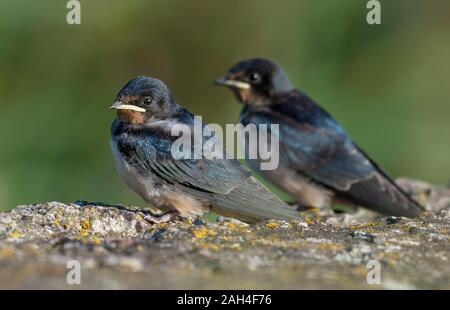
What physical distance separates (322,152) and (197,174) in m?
1.91

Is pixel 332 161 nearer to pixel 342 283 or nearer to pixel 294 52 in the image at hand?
pixel 294 52

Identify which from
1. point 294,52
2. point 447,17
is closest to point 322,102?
point 294,52

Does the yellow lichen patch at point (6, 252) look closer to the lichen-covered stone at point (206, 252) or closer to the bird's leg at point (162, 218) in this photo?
the lichen-covered stone at point (206, 252)

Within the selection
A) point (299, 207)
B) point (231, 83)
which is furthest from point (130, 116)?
point (231, 83)

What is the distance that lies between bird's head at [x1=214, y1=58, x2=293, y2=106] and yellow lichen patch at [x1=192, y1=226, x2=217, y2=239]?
2751 millimetres

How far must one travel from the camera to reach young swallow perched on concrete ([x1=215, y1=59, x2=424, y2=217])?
16.2 ft

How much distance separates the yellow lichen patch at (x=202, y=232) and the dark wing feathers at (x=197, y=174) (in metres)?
0.53

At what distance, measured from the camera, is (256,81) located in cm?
549

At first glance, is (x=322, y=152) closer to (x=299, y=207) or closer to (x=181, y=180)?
(x=299, y=207)

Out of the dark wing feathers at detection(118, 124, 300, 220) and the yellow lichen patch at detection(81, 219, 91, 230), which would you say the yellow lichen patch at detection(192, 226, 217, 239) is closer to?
the yellow lichen patch at detection(81, 219, 91, 230)

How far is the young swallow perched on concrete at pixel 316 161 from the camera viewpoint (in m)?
4.93

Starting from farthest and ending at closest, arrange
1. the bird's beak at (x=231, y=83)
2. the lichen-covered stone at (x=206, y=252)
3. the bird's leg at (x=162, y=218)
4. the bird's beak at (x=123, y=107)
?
the bird's beak at (x=231, y=83) < the bird's beak at (x=123, y=107) < the bird's leg at (x=162, y=218) < the lichen-covered stone at (x=206, y=252)

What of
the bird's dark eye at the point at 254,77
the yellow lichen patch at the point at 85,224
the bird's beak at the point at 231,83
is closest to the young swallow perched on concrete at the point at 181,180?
the yellow lichen patch at the point at 85,224
